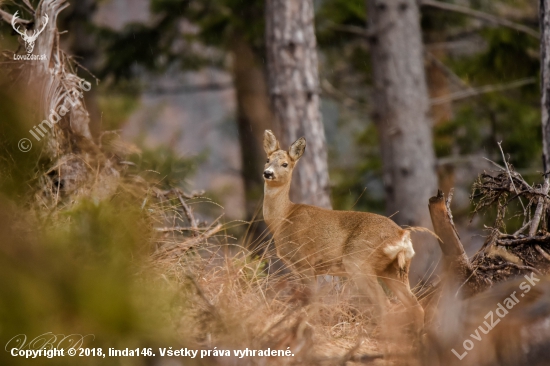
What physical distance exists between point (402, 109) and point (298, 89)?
2.50 metres

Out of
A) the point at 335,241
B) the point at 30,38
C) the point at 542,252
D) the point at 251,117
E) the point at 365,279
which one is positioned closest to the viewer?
the point at 542,252

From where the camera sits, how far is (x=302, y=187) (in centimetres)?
792

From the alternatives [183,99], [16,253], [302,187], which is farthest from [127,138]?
[183,99]

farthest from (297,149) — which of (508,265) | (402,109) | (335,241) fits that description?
(402,109)

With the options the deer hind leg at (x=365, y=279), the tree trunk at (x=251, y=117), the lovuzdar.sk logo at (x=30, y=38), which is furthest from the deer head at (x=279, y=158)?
the tree trunk at (x=251, y=117)

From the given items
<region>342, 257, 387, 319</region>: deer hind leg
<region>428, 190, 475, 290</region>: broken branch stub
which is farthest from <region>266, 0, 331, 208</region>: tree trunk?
<region>428, 190, 475, 290</region>: broken branch stub

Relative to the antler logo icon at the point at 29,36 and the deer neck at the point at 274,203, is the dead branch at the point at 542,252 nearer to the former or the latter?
the deer neck at the point at 274,203

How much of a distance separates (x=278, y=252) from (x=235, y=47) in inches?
386

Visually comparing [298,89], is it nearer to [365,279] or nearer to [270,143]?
[270,143]

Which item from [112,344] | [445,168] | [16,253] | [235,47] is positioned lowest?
[445,168]

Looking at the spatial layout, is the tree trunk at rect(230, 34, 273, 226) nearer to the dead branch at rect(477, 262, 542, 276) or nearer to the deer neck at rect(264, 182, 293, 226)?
the deer neck at rect(264, 182, 293, 226)

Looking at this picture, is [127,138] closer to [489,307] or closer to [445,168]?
[489,307]

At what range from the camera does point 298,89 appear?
318 inches

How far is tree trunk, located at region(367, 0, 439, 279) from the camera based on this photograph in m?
9.83
